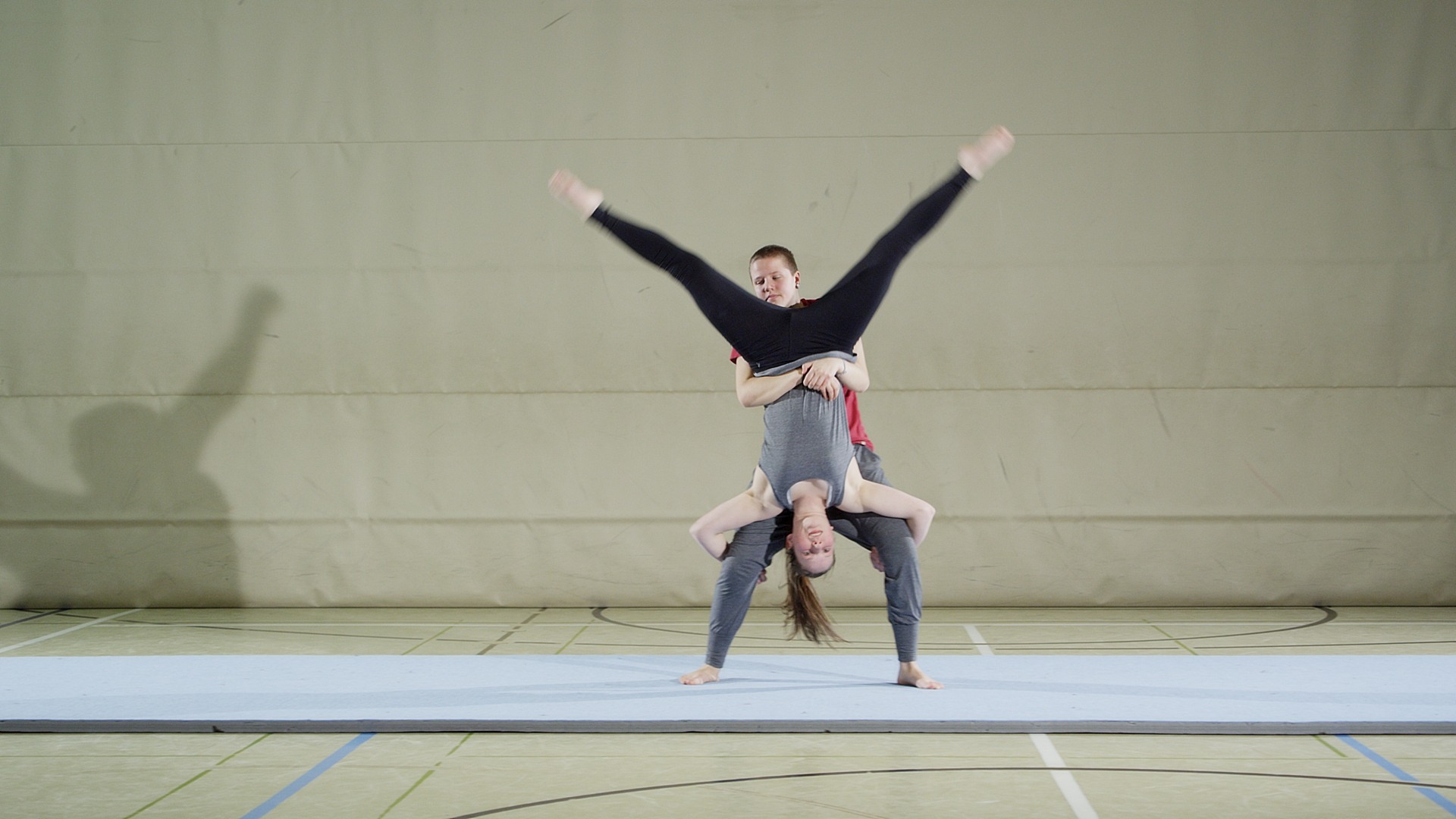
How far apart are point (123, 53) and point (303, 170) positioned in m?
1.11

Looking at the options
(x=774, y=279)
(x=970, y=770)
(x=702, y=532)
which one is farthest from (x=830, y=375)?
(x=970, y=770)

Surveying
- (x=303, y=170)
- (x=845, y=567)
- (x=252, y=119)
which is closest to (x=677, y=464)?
(x=845, y=567)

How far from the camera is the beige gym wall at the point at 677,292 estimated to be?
5.14 meters

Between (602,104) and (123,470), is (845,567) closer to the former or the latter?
(602,104)

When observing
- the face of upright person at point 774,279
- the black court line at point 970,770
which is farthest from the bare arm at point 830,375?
the black court line at point 970,770

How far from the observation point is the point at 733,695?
3.16 meters

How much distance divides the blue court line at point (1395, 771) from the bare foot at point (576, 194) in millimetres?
2529

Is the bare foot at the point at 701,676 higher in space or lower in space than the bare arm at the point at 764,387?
lower

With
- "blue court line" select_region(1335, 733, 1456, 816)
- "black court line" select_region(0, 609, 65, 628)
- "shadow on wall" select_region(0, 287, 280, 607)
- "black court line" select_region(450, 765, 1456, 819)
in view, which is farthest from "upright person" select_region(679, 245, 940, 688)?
"black court line" select_region(0, 609, 65, 628)

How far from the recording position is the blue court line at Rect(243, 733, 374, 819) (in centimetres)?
223

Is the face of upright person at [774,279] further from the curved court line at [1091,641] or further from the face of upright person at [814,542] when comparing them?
the curved court line at [1091,641]

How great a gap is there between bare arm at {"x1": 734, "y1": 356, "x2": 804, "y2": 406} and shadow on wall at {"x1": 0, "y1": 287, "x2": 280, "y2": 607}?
3.12m

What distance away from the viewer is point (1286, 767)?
2467mm

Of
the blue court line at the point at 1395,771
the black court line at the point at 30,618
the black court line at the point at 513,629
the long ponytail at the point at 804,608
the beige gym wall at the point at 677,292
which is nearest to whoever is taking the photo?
the blue court line at the point at 1395,771
